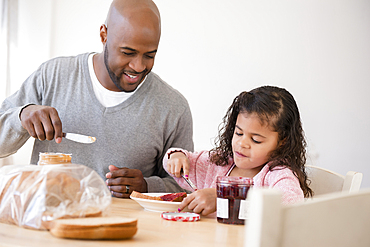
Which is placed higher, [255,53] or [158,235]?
[255,53]

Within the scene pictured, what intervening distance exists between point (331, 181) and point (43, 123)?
0.98 meters

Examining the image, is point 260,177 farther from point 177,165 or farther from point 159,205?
point 159,205

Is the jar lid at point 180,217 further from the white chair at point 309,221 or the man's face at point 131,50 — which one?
the man's face at point 131,50

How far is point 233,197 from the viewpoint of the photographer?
855 mm

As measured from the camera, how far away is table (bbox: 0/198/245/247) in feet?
1.96

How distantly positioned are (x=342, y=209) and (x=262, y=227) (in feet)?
0.43

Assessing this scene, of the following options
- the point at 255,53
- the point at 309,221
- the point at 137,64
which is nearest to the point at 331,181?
the point at 137,64

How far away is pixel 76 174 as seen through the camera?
700 millimetres

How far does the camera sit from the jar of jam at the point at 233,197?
85 centimetres

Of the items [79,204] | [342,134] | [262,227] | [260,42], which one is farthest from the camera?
[260,42]

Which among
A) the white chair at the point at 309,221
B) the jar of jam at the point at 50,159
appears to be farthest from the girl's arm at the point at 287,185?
the jar of jam at the point at 50,159

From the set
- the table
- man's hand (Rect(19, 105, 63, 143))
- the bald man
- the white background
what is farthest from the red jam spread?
the white background

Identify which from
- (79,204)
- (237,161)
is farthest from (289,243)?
(237,161)

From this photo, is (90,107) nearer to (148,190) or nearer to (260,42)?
(148,190)
